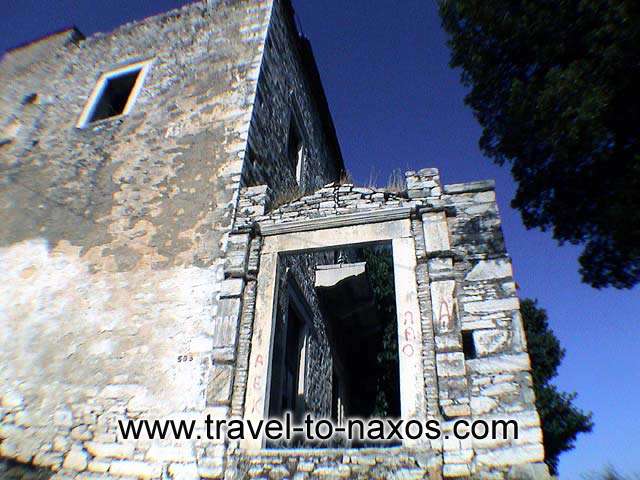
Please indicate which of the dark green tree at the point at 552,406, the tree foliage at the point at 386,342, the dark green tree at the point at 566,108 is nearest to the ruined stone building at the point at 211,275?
the dark green tree at the point at 566,108

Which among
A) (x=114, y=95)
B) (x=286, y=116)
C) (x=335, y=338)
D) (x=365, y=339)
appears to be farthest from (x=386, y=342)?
(x=114, y=95)

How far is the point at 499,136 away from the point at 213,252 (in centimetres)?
554

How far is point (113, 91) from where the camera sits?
9125 mm

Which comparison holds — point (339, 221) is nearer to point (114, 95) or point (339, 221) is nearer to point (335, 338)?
point (335, 338)

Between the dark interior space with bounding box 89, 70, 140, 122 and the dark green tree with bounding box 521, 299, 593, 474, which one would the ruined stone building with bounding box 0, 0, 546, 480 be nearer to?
the dark interior space with bounding box 89, 70, 140, 122

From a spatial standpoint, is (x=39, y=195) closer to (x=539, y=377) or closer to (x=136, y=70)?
(x=136, y=70)

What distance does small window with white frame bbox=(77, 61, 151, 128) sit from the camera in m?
8.34

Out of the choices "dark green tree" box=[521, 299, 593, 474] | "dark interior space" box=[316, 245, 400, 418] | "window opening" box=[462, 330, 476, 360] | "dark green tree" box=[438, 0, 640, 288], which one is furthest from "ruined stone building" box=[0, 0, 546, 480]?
"dark green tree" box=[521, 299, 593, 474]

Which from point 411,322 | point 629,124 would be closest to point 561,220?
point 629,124

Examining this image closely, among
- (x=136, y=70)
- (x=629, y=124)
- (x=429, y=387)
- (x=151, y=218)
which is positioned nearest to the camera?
(x=429, y=387)

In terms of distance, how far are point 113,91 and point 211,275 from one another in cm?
580

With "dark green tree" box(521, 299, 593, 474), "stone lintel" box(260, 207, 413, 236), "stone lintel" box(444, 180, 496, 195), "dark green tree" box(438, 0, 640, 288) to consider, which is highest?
"dark green tree" box(438, 0, 640, 288)

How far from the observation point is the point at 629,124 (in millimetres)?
6715

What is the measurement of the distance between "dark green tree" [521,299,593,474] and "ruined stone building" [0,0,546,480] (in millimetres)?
8118
